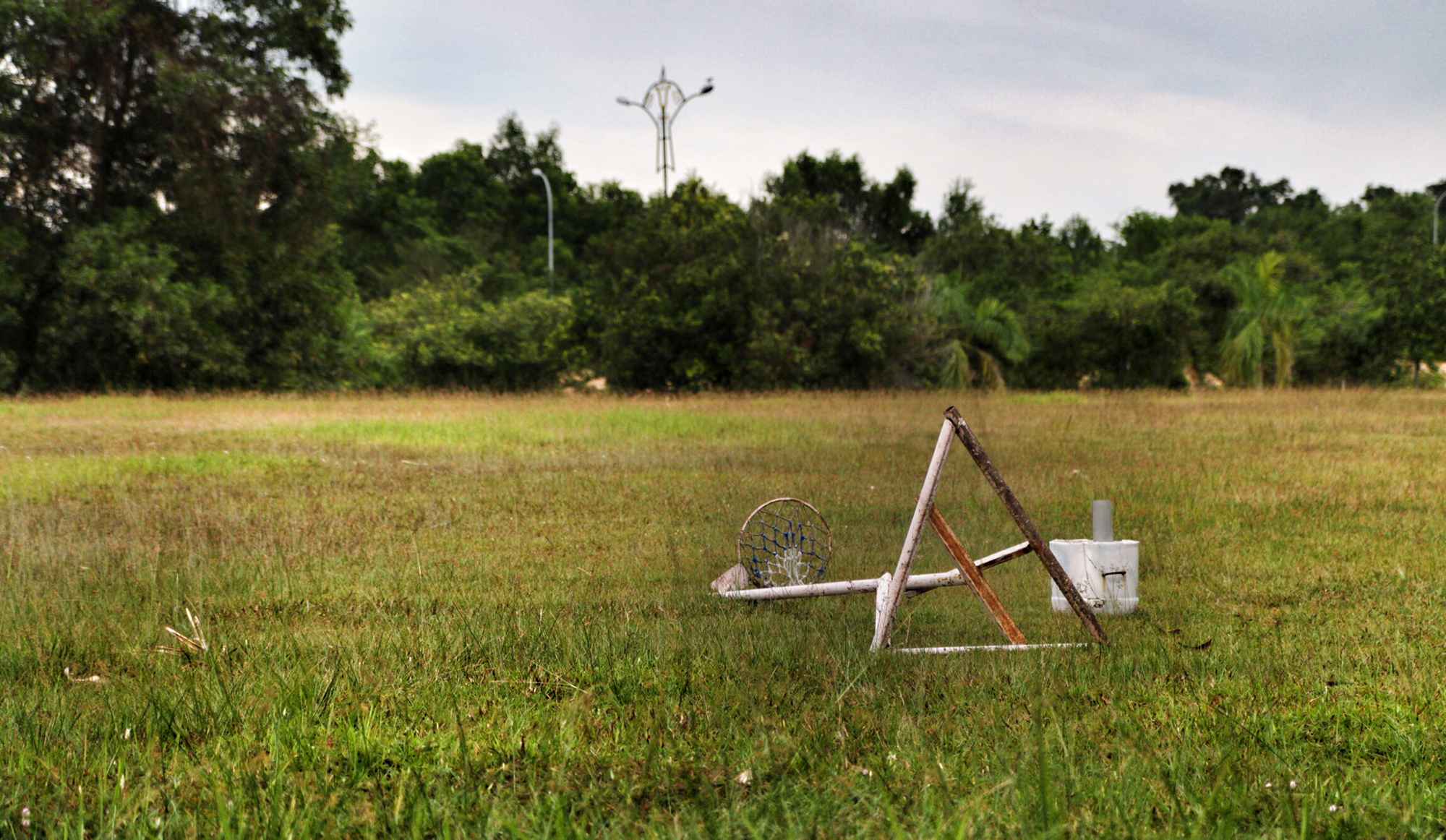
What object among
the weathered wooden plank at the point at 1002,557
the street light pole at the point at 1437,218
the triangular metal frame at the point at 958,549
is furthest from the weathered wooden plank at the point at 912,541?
the street light pole at the point at 1437,218

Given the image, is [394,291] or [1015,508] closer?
[1015,508]

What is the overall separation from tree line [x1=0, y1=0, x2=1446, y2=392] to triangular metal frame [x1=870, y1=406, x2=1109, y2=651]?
76.0 feet

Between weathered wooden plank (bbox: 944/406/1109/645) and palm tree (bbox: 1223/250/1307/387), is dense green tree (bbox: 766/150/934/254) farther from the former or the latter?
weathered wooden plank (bbox: 944/406/1109/645)

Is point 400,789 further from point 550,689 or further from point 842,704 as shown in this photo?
point 842,704

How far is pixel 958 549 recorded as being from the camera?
431 cm

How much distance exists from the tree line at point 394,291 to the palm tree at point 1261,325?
8 centimetres

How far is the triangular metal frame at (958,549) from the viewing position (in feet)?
14.0

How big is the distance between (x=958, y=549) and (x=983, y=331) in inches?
1201

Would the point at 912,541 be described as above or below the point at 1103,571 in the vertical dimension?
above

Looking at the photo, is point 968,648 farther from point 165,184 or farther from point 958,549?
point 165,184

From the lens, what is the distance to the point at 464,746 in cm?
322

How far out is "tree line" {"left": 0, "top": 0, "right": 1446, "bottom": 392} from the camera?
2528 centimetres

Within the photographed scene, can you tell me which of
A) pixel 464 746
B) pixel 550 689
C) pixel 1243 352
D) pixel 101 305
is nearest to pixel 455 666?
pixel 550 689

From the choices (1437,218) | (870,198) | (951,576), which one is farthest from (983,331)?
(1437,218)
